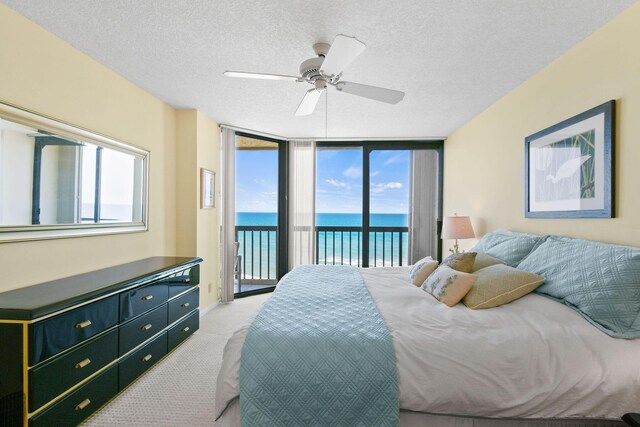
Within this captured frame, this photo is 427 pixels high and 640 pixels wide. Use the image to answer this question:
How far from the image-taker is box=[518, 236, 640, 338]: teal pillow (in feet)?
4.73

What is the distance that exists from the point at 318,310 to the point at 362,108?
246cm

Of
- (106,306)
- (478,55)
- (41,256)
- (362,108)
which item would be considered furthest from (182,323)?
(478,55)

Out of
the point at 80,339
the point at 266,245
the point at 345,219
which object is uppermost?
the point at 345,219

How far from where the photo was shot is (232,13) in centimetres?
180

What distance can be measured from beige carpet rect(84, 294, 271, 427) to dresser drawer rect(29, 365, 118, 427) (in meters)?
0.11

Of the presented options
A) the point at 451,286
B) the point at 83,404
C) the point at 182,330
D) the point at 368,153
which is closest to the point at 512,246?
the point at 451,286

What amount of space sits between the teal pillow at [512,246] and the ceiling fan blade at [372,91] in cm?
144

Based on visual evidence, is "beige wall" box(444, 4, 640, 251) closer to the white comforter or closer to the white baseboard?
the white comforter

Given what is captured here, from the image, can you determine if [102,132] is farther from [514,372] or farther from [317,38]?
[514,372]

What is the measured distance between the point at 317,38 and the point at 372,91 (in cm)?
51

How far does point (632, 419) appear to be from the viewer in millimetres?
1188

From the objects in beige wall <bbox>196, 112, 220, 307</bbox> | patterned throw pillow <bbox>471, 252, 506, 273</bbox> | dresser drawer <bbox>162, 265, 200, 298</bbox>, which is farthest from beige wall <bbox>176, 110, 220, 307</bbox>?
patterned throw pillow <bbox>471, 252, 506, 273</bbox>

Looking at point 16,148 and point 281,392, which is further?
point 16,148

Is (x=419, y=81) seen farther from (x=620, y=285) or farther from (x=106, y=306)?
(x=106, y=306)
